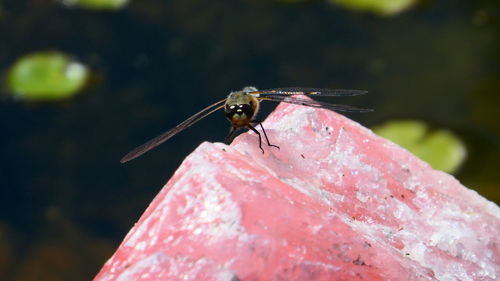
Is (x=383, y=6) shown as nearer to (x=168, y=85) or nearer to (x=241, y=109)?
(x=168, y=85)

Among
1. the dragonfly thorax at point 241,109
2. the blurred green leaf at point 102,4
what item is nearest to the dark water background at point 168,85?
the blurred green leaf at point 102,4

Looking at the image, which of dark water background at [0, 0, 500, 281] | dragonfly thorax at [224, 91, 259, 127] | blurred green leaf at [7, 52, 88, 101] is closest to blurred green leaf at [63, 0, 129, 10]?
dark water background at [0, 0, 500, 281]

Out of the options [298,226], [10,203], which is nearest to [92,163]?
[10,203]

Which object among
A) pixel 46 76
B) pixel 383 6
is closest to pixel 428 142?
pixel 383 6

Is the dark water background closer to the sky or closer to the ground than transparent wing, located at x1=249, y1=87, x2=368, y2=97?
closer to the ground

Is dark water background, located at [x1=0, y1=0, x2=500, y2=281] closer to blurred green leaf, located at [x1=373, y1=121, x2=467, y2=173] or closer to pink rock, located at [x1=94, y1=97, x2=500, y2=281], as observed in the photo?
blurred green leaf, located at [x1=373, y1=121, x2=467, y2=173]
